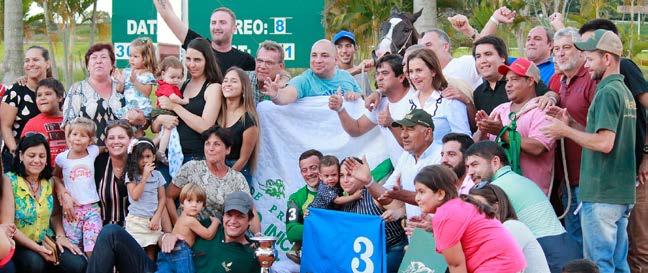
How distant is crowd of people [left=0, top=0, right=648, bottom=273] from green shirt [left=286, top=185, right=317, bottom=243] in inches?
0.5

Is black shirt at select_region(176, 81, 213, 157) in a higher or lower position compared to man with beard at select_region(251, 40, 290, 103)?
lower

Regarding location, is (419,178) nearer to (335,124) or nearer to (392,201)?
(392,201)

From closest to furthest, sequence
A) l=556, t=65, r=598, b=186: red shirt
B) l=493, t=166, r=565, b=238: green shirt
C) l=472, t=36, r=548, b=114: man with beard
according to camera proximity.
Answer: l=493, t=166, r=565, b=238: green shirt < l=556, t=65, r=598, b=186: red shirt < l=472, t=36, r=548, b=114: man with beard

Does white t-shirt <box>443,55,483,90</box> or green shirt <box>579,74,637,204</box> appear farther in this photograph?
white t-shirt <box>443,55,483,90</box>

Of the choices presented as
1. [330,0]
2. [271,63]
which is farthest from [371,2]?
[271,63]

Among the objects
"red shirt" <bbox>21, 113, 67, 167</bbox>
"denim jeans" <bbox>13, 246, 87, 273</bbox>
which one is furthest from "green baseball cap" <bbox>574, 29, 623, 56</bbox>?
"red shirt" <bbox>21, 113, 67, 167</bbox>

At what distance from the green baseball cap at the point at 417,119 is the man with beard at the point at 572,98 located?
33.6 inches

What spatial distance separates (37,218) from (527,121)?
402cm

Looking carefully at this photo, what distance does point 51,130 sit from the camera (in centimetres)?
960

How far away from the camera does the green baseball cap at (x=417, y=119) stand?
8156 millimetres

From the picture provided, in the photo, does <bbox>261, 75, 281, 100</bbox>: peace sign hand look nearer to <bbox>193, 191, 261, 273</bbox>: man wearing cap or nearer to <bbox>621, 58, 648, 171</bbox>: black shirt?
<bbox>193, 191, 261, 273</bbox>: man wearing cap

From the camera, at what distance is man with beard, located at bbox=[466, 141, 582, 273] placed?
7500 millimetres

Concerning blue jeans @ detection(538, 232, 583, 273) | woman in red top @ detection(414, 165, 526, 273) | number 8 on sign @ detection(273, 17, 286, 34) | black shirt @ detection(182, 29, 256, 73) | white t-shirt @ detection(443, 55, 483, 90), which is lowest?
blue jeans @ detection(538, 232, 583, 273)

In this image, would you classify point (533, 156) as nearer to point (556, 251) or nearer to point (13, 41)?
point (556, 251)
